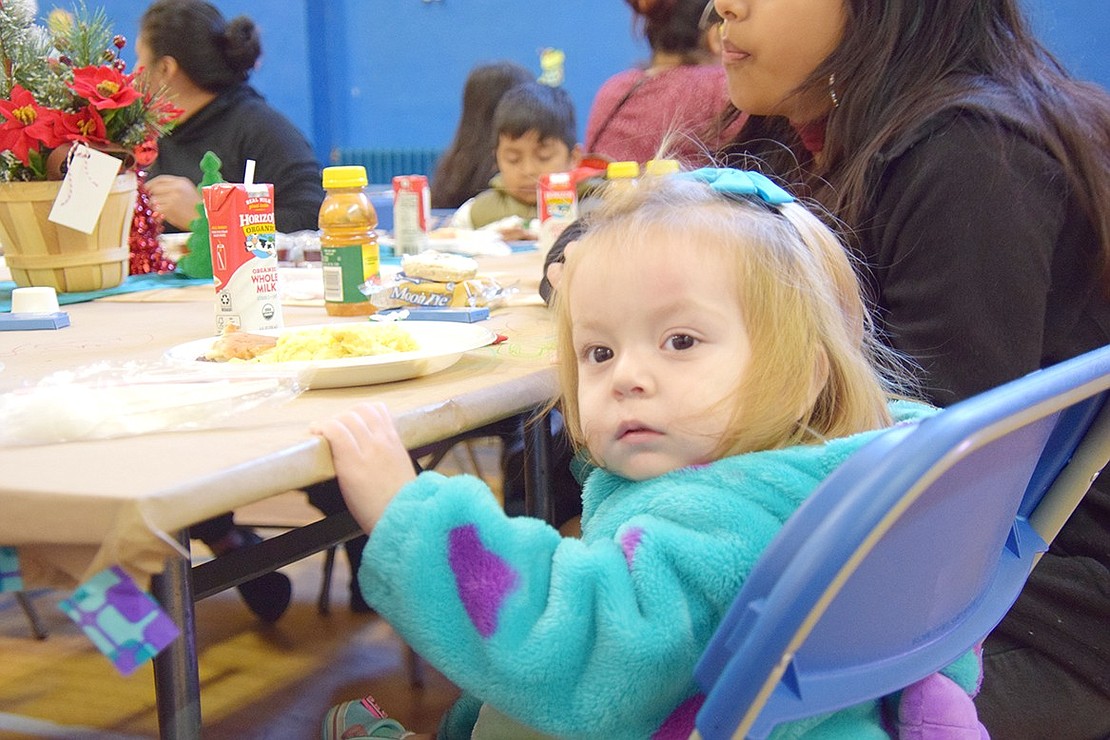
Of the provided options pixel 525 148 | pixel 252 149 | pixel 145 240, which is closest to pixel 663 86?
pixel 525 148

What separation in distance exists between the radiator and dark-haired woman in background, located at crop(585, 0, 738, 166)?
12.3 feet

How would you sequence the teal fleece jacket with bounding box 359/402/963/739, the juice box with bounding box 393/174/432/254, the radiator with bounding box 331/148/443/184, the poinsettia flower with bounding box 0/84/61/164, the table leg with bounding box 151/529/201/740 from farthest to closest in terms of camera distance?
the radiator with bounding box 331/148/443/184 → the juice box with bounding box 393/174/432/254 → the poinsettia flower with bounding box 0/84/61/164 → the table leg with bounding box 151/529/201/740 → the teal fleece jacket with bounding box 359/402/963/739

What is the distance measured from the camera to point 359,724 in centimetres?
139

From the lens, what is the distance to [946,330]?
1170 mm

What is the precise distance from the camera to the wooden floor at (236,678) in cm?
213

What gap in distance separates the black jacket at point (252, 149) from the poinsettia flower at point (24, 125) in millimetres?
1489

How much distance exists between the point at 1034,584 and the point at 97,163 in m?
1.47


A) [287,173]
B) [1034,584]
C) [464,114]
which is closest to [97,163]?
[1034,584]

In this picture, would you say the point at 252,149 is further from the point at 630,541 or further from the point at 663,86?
the point at 630,541

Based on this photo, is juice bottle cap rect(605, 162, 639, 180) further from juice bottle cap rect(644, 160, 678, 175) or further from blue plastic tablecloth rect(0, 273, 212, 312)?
blue plastic tablecloth rect(0, 273, 212, 312)

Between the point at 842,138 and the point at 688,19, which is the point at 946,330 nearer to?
the point at 842,138

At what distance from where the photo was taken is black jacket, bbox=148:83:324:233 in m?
3.38

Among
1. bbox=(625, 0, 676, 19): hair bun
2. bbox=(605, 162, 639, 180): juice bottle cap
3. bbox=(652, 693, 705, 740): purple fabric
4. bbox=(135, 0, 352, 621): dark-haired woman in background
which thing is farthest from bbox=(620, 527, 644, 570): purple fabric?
bbox=(135, 0, 352, 621): dark-haired woman in background

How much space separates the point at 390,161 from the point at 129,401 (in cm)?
612
